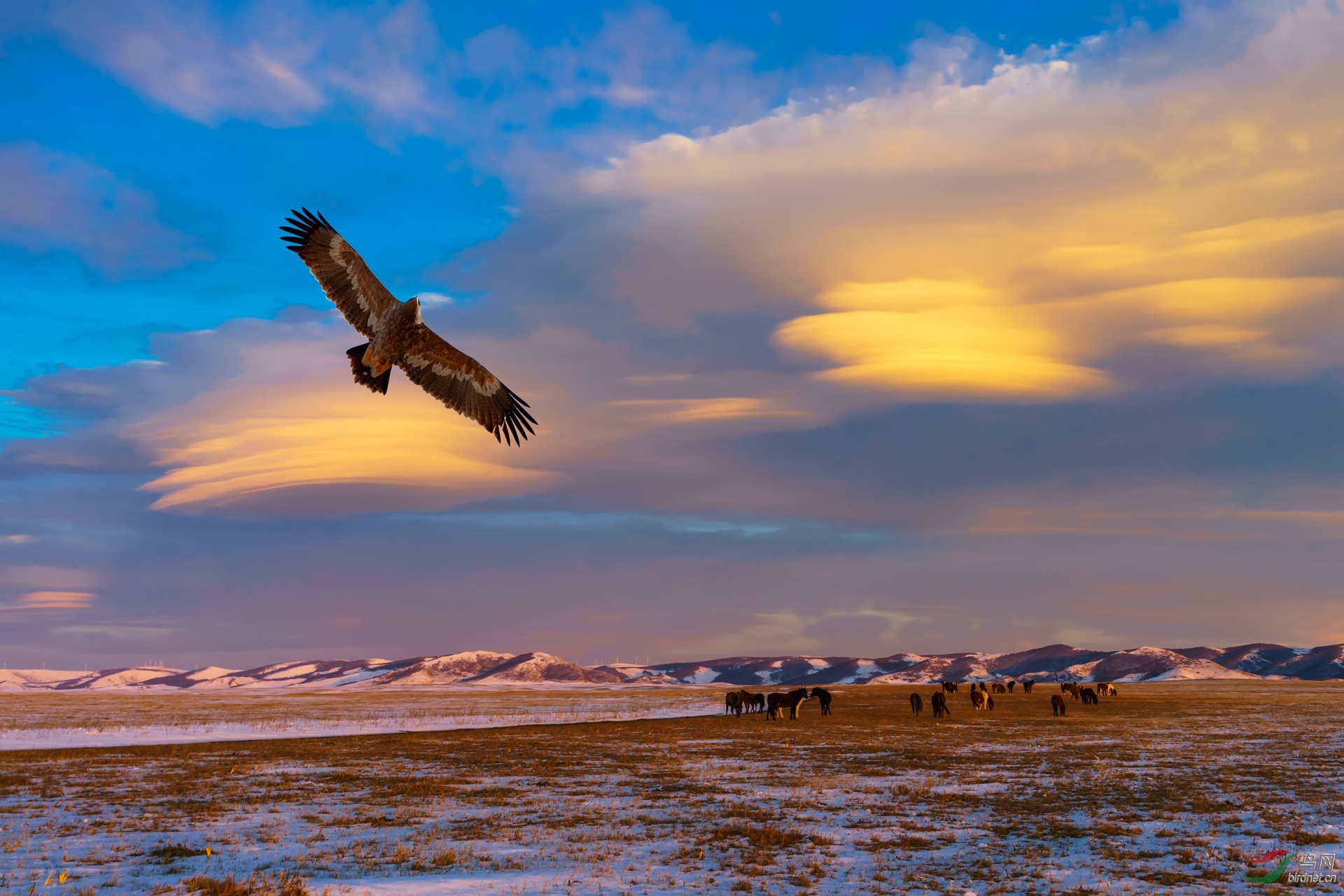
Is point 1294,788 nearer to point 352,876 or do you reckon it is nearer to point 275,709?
point 352,876

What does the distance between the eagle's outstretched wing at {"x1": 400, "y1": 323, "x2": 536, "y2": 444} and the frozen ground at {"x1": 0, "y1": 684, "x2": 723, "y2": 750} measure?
26579 mm

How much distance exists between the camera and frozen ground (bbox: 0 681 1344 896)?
43.7ft

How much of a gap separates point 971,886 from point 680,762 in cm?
1521

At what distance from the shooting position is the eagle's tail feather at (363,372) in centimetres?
1545

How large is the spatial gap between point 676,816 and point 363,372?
36.0 ft

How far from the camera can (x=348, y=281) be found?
16.1m

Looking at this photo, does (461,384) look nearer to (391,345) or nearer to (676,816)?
(391,345)

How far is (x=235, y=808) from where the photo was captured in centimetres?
1906
